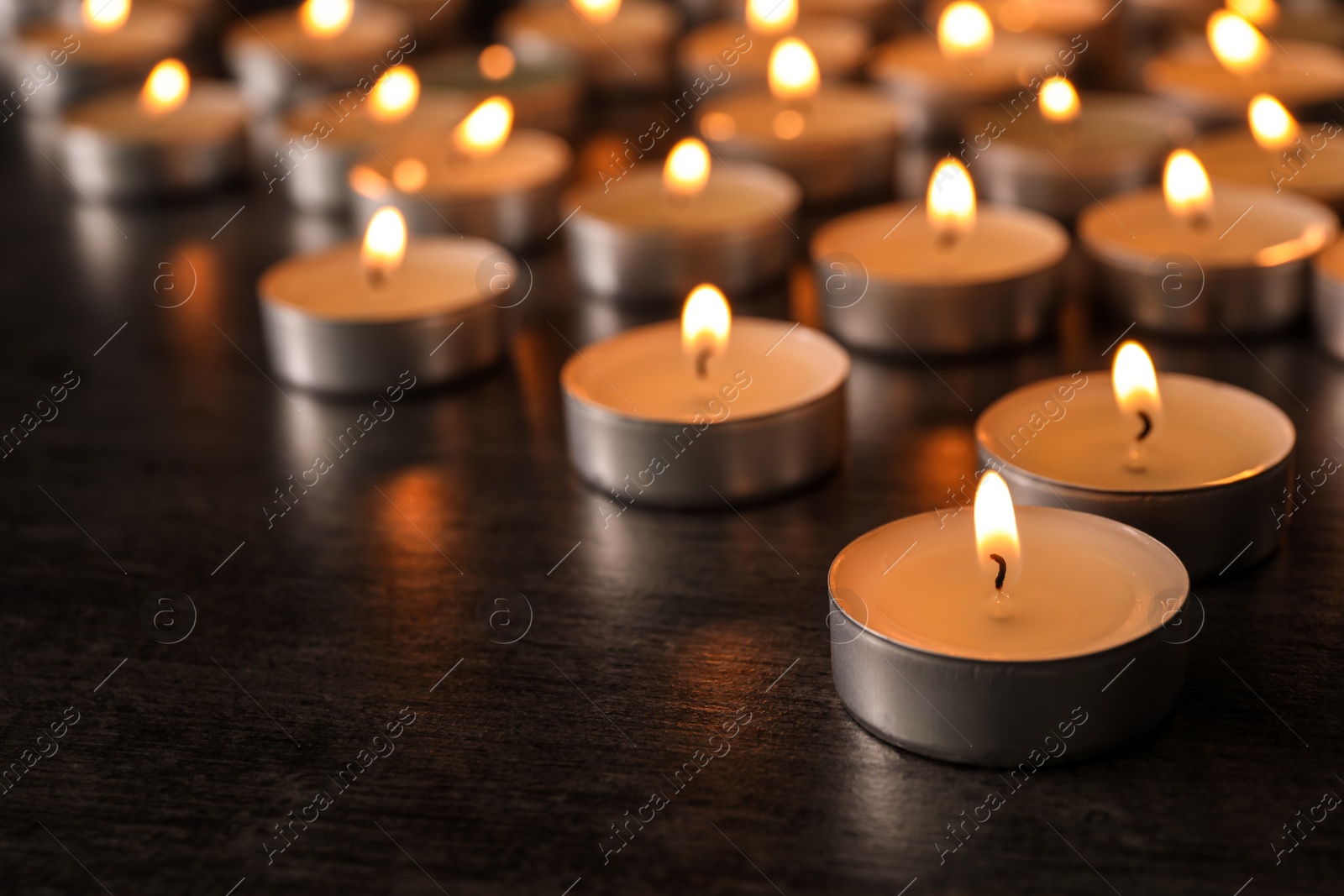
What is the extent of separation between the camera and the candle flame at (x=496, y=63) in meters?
2.24

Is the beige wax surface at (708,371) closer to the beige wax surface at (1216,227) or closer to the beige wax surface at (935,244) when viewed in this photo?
the beige wax surface at (935,244)

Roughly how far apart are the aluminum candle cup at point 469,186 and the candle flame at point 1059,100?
0.60 meters

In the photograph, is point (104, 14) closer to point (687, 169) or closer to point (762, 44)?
point (762, 44)

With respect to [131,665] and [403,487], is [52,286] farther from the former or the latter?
[131,665]

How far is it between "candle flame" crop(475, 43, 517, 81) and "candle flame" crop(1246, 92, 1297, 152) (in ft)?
3.45

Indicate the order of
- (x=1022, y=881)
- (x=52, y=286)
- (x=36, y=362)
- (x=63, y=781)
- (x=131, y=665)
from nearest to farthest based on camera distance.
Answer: (x=1022, y=881), (x=63, y=781), (x=131, y=665), (x=36, y=362), (x=52, y=286)

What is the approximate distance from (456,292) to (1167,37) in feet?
4.48

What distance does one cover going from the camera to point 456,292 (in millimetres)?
1562

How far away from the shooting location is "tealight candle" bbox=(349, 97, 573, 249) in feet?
5.70

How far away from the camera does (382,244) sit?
1537 mm

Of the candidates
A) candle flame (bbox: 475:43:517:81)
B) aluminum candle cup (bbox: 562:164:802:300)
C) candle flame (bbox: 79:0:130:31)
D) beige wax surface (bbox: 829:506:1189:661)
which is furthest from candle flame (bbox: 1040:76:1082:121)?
candle flame (bbox: 79:0:130:31)

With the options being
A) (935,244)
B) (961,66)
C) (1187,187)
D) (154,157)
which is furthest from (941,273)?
(154,157)

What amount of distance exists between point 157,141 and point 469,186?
1.46 ft

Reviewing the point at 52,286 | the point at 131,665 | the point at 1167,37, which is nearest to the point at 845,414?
the point at 131,665
